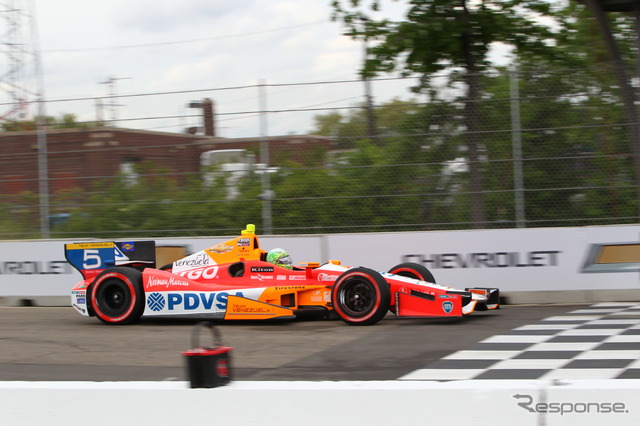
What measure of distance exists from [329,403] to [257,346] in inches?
176

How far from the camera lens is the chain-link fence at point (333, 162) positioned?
1164cm

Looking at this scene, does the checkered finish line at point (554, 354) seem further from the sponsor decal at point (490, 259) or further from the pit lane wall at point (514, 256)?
the sponsor decal at point (490, 259)

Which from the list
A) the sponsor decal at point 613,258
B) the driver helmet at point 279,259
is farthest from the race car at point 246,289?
the sponsor decal at point 613,258

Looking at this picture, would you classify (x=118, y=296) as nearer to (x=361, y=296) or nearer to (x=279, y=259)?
(x=279, y=259)

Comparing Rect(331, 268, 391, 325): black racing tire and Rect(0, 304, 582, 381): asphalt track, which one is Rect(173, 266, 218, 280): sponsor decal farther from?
Rect(331, 268, 391, 325): black racing tire

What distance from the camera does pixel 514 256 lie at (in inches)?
444

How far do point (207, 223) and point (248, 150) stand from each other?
1353 millimetres

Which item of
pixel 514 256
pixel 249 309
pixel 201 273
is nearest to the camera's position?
pixel 249 309

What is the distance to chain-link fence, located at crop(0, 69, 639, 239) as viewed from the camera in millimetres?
11641

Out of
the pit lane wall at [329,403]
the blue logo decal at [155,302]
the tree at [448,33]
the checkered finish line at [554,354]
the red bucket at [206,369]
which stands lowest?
the checkered finish line at [554,354]

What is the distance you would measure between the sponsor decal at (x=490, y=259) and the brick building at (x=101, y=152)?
104 inches

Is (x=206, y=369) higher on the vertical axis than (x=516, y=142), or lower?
lower

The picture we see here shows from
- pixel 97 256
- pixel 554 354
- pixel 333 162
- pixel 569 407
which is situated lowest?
pixel 554 354

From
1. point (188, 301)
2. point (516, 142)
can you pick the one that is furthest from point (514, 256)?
point (188, 301)
